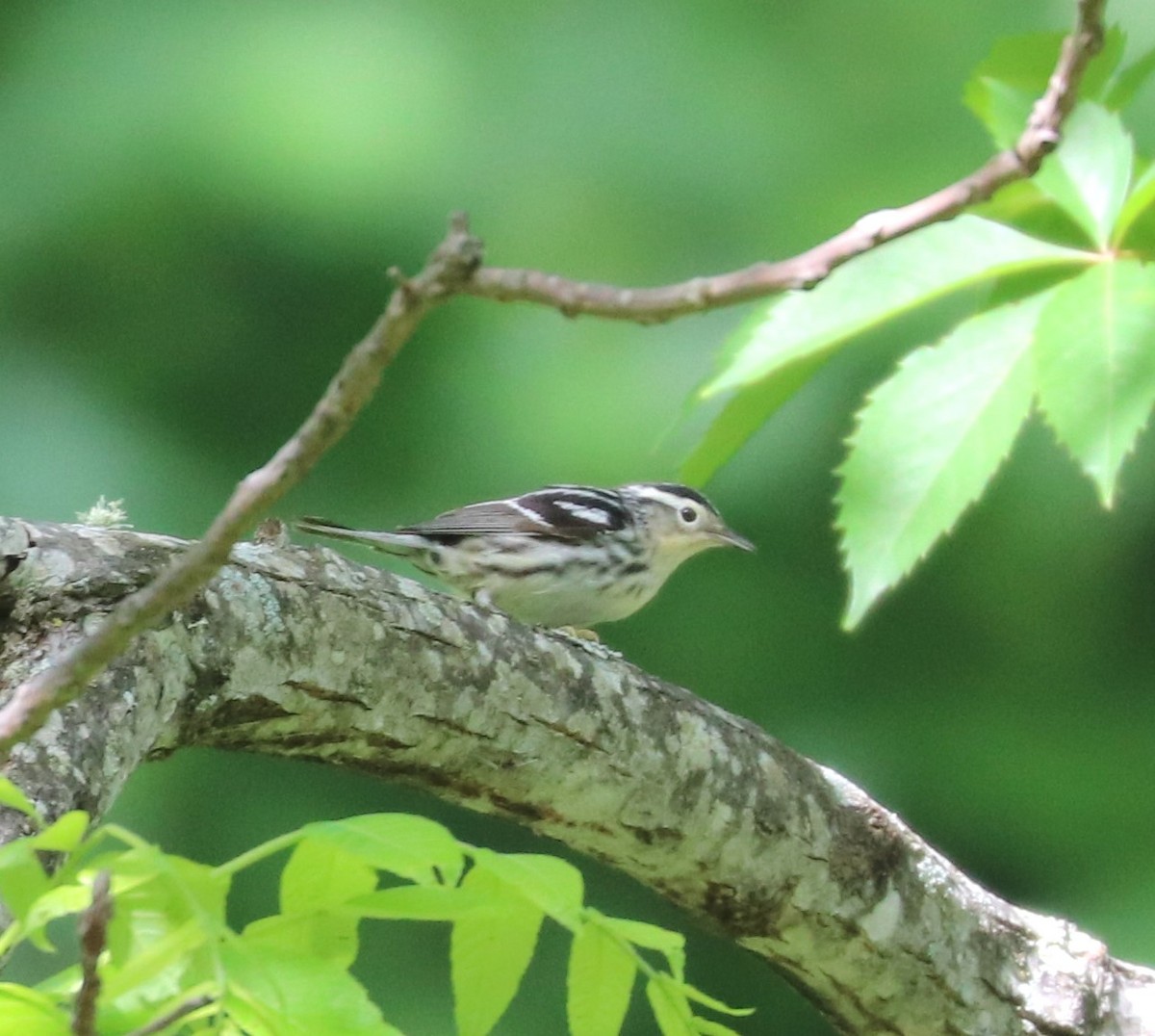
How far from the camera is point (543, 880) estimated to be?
737mm

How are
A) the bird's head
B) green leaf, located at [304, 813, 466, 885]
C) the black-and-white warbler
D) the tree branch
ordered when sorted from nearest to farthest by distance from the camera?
green leaf, located at [304, 813, 466, 885] → the tree branch → the black-and-white warbler → the bird's head

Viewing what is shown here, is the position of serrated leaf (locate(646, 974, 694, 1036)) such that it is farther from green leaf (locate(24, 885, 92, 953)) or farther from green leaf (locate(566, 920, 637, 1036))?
green leaf (locate(24, 885, 92, 953))

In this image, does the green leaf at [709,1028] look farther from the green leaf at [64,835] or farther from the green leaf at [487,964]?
the green leaf at [64,835]

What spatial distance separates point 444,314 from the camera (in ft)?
10.5

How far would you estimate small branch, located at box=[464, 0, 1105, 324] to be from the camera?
583mm

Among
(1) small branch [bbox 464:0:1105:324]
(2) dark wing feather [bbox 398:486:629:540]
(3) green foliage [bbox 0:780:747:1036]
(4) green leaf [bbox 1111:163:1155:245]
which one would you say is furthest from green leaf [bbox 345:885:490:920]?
(2) dark wing feather [bbox 398:486:629:540]

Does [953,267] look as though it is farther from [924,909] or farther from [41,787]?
[924,909]

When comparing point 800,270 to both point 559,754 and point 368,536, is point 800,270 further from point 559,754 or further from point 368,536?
point 368,536

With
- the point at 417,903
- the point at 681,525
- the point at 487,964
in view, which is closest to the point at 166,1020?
the point at 417,903

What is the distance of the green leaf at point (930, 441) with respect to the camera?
34.0 inches

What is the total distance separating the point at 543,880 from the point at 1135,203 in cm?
52

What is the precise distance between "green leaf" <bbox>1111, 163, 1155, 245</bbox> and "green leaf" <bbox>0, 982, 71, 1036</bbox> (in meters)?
0.70

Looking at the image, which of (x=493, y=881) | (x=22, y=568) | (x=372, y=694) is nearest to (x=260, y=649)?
(x=372, y=694)

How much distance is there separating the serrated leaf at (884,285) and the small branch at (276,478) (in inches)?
12.5
